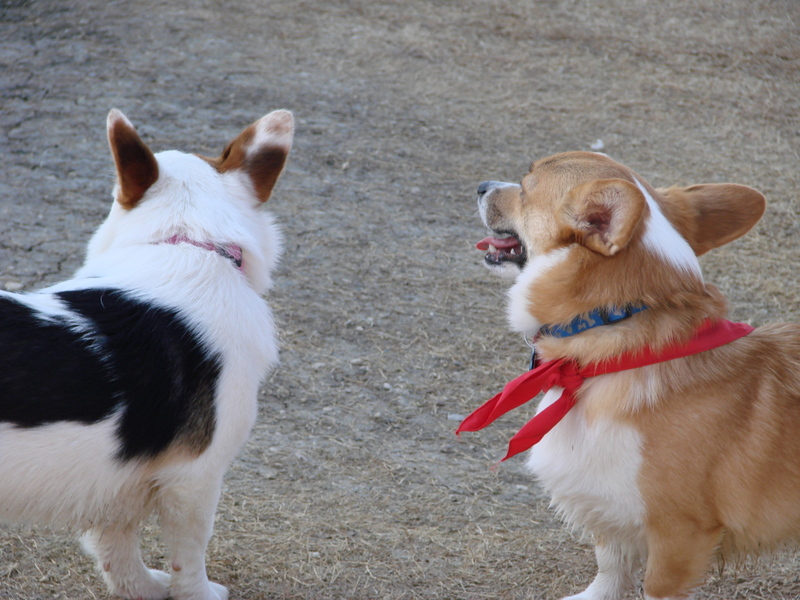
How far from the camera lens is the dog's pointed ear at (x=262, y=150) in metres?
3.05

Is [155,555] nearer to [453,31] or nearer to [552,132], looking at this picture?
[552,132]

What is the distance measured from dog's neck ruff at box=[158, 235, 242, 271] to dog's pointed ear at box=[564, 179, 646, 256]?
121 cm

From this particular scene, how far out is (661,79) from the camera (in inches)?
398

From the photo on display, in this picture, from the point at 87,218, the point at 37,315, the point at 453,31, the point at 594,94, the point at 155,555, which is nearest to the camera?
the point at 37,315

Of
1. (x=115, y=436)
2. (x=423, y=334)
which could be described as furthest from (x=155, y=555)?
(x=423, y=334)

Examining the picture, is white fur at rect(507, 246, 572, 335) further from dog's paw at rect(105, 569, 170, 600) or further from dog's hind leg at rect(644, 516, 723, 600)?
dog's paw at rect(105, 569, 170, 600)

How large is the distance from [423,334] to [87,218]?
2.87m

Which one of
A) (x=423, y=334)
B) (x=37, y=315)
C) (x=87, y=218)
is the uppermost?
(x=37, y=315)

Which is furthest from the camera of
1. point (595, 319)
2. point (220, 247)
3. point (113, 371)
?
point (220, 247)

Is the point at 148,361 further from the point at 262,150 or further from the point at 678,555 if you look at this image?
the point at 678,555

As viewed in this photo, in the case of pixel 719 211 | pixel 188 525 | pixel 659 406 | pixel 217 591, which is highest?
pixel 719 211

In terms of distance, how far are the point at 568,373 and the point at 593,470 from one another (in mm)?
335

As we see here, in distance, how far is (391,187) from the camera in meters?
7.28

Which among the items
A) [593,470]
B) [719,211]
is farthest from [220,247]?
[719,211]
